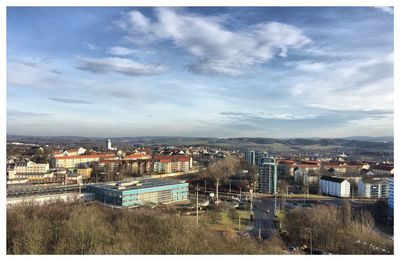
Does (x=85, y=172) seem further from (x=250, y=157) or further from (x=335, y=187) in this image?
(x=335, y=187)

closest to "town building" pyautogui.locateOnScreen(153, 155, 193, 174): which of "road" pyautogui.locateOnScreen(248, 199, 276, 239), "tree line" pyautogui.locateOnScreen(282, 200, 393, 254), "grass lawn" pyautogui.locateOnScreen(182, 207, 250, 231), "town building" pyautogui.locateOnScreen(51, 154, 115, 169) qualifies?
"town building" pyautogui.locateOnScreen(51, 154, 115, 169)

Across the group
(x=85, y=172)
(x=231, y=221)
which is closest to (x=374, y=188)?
(x=231, y=221)

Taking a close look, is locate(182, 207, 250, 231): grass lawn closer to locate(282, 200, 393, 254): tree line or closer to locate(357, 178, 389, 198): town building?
locate(282, 200, 393, 254): tree line

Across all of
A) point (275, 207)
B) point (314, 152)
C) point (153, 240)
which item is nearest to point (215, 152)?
point (314, 152)

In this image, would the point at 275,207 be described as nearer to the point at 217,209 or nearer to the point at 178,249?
the point at 217,209

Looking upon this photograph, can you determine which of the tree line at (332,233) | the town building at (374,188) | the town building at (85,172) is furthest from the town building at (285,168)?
the town building at (85,172)
